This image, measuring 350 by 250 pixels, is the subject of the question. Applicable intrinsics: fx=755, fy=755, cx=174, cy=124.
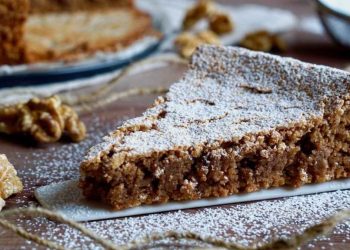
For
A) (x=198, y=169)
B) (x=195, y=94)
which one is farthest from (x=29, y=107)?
(x=198, y=169)

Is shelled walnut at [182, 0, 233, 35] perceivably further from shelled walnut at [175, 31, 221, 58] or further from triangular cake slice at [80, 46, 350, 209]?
triangular cake slice at [80, 46, 350, 209]

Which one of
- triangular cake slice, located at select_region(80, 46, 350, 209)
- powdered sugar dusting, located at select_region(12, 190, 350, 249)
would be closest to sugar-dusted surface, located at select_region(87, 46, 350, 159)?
triangular cake slice, located at select_region(80, 46, 350, 209)

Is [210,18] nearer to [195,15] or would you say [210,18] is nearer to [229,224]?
[195,15]

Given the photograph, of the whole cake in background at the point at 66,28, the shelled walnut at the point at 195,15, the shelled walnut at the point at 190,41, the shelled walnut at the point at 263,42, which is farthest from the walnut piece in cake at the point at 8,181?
the shelled walnut at the point at 195,15

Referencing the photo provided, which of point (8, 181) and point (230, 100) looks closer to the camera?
point (8, 181)

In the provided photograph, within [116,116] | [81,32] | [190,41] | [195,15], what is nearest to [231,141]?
[116,116]

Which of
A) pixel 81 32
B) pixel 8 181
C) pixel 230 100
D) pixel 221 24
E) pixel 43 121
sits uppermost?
pixel 221 24

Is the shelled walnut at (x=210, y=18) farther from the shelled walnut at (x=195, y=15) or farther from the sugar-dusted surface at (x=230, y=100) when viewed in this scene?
the sugar-dusted surface at (x=230, y=100)
